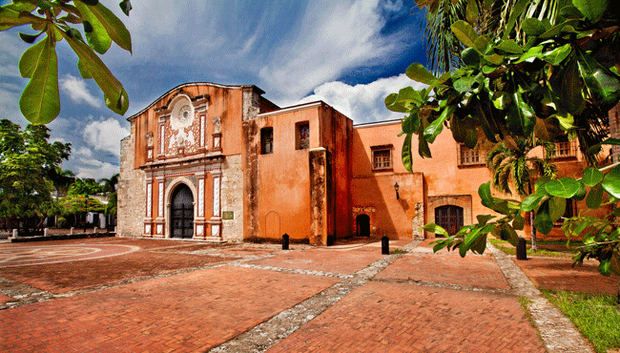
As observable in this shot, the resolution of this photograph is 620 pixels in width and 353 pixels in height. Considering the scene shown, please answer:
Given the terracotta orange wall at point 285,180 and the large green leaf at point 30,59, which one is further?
the terracotta orange wall at point 285,180

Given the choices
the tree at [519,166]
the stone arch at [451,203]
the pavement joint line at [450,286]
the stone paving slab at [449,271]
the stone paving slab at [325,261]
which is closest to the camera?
the pavement joint line at [450,286]

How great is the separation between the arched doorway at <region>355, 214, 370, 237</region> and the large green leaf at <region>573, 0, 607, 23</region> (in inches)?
675

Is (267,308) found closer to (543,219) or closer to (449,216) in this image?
(543,219)

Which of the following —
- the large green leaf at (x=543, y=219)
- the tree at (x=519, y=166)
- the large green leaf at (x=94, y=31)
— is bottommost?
the large green leaf at (x=543, y=219)

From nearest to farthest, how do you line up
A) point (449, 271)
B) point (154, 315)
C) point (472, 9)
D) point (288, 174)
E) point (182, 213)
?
point (472, 9) → point (154, 315) → point (449, 271) → point (288, 174) → point (182, 213)

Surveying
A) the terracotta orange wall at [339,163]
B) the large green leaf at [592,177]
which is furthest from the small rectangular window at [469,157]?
the large green leaf at [592,177]

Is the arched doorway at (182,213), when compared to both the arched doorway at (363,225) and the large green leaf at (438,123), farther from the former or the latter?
the large green leaf at (438,123)

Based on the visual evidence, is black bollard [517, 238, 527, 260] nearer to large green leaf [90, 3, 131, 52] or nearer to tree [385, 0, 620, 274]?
tree [385, 0, 620, 274]

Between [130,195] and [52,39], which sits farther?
[130,195]

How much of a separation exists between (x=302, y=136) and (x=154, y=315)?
1208cm

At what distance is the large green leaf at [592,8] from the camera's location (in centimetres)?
75

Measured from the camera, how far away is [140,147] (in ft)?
70.8

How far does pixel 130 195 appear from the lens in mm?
21516

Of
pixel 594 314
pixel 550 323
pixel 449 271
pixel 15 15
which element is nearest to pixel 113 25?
pixel 15 15
